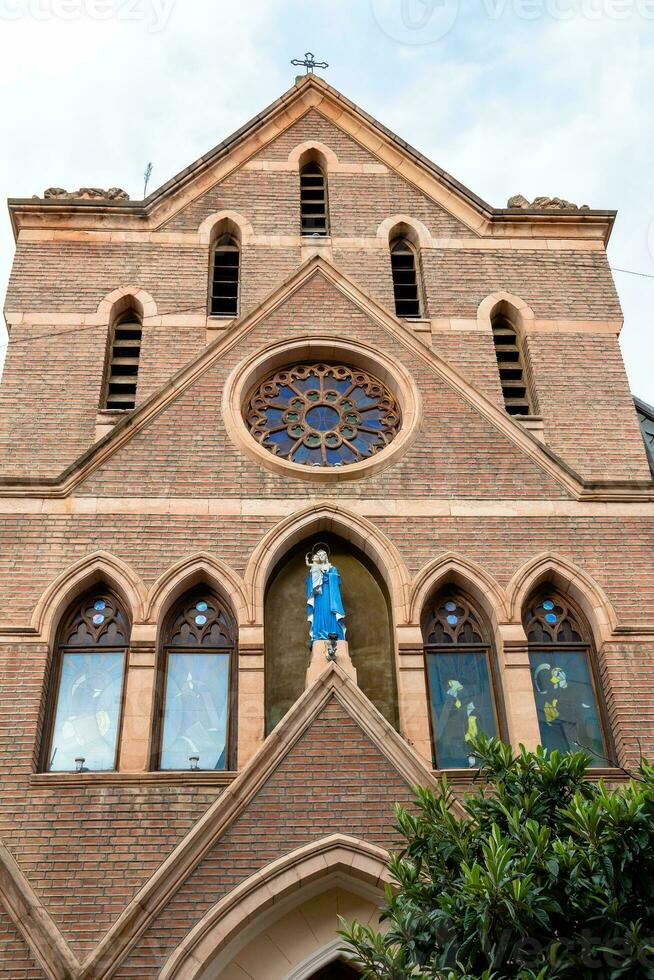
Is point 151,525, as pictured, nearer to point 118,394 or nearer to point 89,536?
point 89,536

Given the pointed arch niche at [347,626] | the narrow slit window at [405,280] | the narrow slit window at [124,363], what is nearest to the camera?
the pointed arch niche at [347,626]

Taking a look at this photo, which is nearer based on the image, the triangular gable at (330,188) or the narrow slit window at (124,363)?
the narrow slit window at (124,363)

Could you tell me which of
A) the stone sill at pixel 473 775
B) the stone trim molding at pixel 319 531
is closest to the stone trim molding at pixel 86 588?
the stone trim molding at pixel 319 531

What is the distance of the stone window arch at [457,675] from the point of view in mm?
14125

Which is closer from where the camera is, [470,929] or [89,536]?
[470,929]

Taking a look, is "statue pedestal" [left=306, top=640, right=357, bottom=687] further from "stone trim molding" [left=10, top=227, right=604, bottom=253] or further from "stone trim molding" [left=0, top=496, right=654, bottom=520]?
"stone trim molding" [left=10, top=227, right=604, bottom=253]

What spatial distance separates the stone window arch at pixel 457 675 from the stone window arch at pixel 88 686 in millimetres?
3464

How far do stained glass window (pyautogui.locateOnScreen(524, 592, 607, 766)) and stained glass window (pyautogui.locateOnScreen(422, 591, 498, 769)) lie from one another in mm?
559

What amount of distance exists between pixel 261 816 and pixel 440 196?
10785mm

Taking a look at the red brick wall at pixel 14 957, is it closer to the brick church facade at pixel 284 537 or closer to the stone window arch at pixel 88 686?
the brick church facade at pixel 284 537

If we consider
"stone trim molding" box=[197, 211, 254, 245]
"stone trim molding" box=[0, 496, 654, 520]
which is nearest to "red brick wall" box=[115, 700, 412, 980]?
"stone trim molding" box=[0, 496, 654, 520]

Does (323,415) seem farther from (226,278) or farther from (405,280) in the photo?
(405,280)

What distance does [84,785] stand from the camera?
13141 mm

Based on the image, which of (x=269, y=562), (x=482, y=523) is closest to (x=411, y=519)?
(x=482, y=523)
